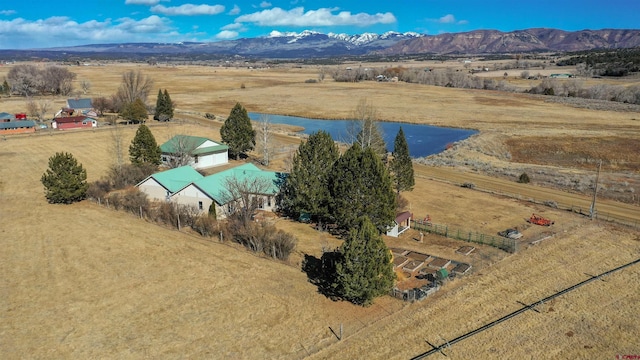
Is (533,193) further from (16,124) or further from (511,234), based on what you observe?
(16,124)

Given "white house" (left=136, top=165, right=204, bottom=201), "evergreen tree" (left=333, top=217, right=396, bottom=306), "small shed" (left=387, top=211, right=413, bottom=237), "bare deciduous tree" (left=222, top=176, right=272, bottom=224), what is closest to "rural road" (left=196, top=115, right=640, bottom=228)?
"small shed" (left=387, top=211, right=413, bottom=237)

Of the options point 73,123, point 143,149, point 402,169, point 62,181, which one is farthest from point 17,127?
point 402,169

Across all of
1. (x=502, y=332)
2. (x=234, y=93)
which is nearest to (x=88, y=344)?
(x=502, y=332)

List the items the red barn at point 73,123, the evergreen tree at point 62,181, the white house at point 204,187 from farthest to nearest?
the red barn at point 73,123 < the evergreen tree at point 62,181 < the white house at point 204,187

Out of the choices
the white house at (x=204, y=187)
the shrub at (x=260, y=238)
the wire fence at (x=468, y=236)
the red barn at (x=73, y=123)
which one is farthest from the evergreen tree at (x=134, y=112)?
the wire fence at (x=468, y=236)

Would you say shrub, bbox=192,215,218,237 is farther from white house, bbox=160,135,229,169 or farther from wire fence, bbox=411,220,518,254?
white house, bbox=160,135,229,169

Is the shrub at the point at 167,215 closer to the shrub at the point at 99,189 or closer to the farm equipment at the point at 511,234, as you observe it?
the shrub at the point at 99,189
